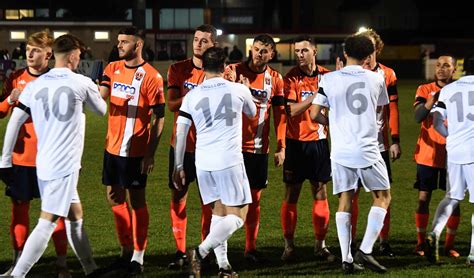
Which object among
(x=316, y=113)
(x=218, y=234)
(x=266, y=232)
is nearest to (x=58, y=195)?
(x=218, y=234)

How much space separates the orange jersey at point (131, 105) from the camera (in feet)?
25.0

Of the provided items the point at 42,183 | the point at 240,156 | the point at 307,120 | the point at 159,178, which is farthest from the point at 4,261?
the point at 159,178

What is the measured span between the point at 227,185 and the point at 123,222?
3.89ft

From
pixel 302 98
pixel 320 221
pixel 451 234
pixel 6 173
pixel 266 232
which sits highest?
pixel 302 98

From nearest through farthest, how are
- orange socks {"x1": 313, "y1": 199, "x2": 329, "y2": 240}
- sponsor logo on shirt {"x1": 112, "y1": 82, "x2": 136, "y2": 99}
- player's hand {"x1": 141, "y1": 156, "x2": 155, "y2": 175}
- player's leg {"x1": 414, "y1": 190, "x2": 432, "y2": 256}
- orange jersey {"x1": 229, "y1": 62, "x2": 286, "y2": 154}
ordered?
player's hand {"x1": 141, "y1": 156, "x2": 155, "y2": 175}, sponsor logo on shirt {"x1": 112, "y1": 82, "x2": 136, "y2": 99}, orange jersey {"x1": 229, "y1": 62, "x2": 286, "y2": 154}, orange socks {"x1": 313, "y1": 199, "x2": 329, "y2": 240}, player's leg {"x1": 414, "y1": 190, "x2": 432, "y2": 256}

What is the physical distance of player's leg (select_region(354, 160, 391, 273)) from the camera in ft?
24.0

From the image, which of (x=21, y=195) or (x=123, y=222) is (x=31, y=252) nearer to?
(x=21, y=195)

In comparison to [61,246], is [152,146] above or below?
above

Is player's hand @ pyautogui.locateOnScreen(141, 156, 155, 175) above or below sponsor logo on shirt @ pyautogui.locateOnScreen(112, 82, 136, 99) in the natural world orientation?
below

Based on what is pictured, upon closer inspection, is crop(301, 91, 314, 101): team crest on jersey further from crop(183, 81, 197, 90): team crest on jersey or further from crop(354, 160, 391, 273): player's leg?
crop(354, 160, 391, 273): player's leg

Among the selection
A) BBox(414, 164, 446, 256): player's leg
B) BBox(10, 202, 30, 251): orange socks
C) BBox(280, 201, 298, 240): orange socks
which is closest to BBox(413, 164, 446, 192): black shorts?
BBox(414, 164, 446, 256): player's leg

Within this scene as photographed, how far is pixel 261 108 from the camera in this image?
8.16m

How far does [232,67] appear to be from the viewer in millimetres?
8086

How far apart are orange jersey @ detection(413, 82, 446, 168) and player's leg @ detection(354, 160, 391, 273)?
131 centimetres
